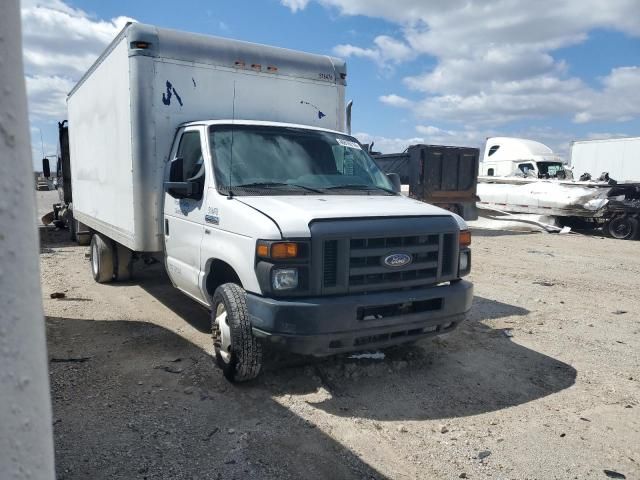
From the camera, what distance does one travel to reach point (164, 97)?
5.45m

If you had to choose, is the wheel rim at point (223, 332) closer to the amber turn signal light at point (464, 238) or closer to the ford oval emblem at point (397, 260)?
the ford oval emblem at point (397, 260)

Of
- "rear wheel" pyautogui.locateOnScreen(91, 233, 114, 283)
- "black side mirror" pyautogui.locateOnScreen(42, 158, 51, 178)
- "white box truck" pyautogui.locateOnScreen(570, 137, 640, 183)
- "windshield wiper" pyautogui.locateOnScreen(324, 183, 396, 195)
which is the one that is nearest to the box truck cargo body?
"rear wheel" pyautogui.locateOnScreen(91, 233, 114, 283)

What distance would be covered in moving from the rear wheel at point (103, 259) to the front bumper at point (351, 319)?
184 inches

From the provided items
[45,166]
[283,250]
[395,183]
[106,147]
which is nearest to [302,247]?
[283,250]

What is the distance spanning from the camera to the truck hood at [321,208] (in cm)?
377

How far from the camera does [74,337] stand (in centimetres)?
546

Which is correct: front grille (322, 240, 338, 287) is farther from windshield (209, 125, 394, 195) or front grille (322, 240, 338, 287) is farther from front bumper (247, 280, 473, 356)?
windshield (209, 125, 394, 195)

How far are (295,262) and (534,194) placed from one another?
50.8ft

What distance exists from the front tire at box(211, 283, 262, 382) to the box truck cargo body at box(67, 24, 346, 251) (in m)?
1.90

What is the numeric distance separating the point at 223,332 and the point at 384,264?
1493mm

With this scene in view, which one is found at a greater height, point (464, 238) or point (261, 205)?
point (261, 205)

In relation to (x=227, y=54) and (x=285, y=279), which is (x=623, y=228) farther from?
(x=285, y=279)

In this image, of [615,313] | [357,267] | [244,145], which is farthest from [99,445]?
[615,313]

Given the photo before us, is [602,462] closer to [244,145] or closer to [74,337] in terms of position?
[244,145]
